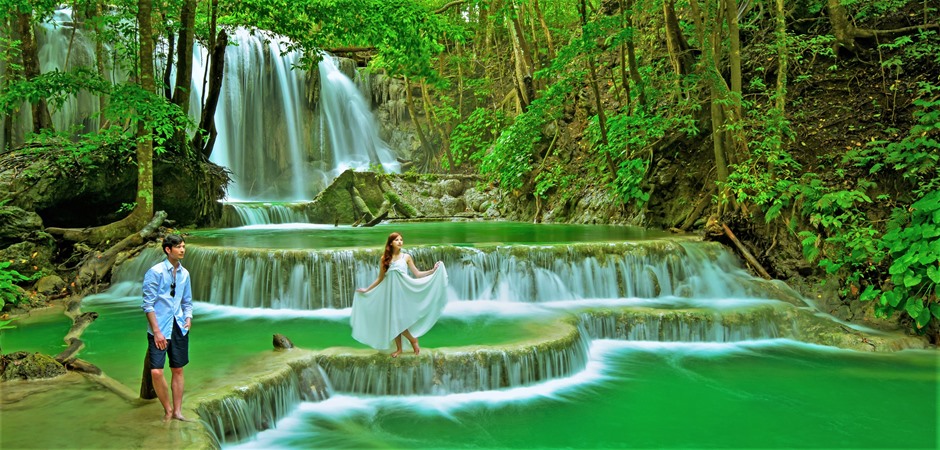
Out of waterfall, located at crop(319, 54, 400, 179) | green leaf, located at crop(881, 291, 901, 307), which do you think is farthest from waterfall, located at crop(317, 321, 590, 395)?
waterfall, located at crop(319, 54, 400, 179)

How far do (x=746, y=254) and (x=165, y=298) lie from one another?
962 centimetres

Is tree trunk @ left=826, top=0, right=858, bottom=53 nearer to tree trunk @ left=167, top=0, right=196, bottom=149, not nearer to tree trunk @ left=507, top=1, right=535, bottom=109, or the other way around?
tree trunk @ left=507, top=1, right=535, bottom=109

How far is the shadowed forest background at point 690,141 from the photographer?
906 cm

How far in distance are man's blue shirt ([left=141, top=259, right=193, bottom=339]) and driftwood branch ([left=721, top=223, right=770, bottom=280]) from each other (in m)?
9.40

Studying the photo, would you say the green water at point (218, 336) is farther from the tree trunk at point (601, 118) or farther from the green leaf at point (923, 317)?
the tree trunk at point (601, 118)

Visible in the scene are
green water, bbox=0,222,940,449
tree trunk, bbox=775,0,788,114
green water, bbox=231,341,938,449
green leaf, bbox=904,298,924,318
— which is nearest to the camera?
green water, bbox=0,222,940,449

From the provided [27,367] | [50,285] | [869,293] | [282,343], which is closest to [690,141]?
[869,293]

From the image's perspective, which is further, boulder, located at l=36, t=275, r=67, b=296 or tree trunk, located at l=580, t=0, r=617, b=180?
tree trunk, located at l=580, t=0, r=617, b=180

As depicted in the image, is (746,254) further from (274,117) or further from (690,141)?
(274,117)

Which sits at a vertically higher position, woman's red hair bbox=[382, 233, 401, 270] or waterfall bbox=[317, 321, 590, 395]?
woman's red hair bbox=[382, 233, 401, 270]

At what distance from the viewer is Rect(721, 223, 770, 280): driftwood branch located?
1046 cm

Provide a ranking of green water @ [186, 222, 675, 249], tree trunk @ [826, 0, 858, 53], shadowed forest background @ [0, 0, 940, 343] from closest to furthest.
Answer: shadowed forest background @ [0, 0, 940, 343] < green water @ [186, 222, 675, 249] < tree trunk @ [826, 0, 858, 53]

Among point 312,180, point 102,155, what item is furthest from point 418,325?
point 312,180

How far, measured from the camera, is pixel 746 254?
10.7 metres
